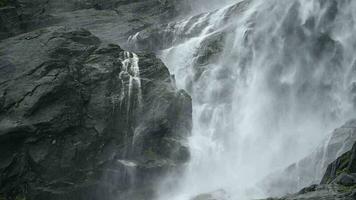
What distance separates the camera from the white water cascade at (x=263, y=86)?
2642cm

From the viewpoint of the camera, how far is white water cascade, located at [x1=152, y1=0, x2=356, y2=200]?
86.7ft

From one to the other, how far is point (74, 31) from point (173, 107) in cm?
781

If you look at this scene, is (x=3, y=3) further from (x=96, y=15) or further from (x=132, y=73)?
(x=132, y=73)

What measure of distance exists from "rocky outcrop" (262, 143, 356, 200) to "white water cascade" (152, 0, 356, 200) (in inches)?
308

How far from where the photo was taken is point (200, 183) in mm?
25797

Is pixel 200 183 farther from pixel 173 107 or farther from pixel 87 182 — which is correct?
pixel 87 182

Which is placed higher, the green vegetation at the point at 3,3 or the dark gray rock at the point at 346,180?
the green vegetation at the point at 3,3

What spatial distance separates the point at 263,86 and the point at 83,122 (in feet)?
37.1

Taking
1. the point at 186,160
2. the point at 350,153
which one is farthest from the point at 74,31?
the point at 350,153

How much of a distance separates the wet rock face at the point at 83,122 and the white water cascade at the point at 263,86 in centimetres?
201

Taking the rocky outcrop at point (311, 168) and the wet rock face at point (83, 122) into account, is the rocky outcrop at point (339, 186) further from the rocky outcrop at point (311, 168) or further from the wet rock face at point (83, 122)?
the wet rock face at point (83, 122)

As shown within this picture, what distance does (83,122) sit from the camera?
24.8 meters

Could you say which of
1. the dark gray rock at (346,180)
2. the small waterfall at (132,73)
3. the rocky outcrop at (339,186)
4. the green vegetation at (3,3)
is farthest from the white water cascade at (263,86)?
the green vegetation at (3,3)

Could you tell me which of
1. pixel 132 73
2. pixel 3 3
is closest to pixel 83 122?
pixel 132 73
